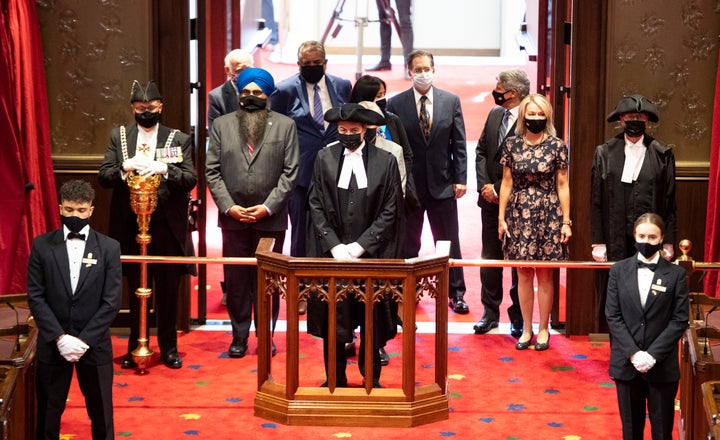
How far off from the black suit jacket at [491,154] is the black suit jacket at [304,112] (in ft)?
3.30

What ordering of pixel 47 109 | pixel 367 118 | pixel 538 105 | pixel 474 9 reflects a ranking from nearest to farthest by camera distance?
pixel 367 118 < pixel 538 105 < pixel 47 109 < pixel 474 9

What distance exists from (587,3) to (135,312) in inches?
135

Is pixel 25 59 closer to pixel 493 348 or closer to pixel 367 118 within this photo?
pixel 367 118

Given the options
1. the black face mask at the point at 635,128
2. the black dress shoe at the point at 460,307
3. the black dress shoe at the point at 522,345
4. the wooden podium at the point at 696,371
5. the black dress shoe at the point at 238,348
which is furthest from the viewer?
the black dress shoe at the point at 460,307

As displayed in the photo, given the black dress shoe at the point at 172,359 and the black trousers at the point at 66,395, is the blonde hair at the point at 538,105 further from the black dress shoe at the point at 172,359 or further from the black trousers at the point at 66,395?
the black trousers at the point at 66,395

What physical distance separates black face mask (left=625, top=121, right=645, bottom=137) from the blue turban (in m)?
2.14

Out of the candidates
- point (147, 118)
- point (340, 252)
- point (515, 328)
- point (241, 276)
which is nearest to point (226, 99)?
point (147, 118)

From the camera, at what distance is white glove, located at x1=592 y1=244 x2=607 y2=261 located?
7.49 meters

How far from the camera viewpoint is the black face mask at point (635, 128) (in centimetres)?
741

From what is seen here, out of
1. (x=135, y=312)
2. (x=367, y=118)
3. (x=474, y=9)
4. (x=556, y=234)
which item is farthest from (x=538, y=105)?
(x=474, y=9)

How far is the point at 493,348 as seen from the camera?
8000 millimetres

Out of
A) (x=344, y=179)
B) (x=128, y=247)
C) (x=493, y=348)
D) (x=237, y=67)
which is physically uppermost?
(x=237, y=67)

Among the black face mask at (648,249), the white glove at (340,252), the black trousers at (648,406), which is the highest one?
the black face mask at (648,249)

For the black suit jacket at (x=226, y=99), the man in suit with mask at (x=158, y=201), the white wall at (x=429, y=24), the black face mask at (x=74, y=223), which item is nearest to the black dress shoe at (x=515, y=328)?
the man in suit with mask at (x=158, y=201)
